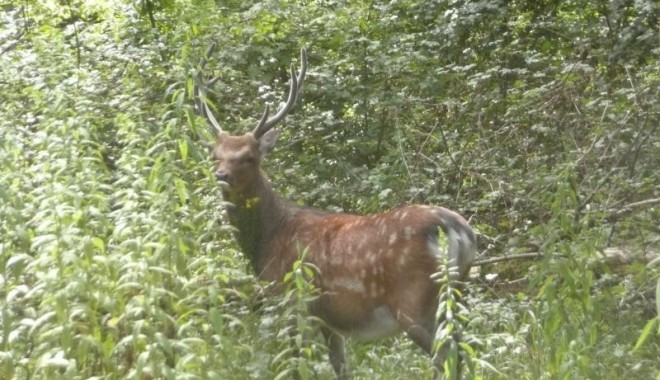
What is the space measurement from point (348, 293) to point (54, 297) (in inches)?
99.2

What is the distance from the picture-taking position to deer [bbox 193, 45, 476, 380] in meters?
7.10

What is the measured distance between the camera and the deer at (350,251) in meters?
7.10

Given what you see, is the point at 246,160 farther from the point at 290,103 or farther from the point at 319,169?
Result: the point at 319,169

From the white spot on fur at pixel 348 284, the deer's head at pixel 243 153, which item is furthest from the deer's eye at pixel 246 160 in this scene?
the white spot on fur at pixel 348 284

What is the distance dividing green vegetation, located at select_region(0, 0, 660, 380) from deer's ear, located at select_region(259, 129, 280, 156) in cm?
50

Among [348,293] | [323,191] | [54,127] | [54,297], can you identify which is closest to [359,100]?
[323,191]

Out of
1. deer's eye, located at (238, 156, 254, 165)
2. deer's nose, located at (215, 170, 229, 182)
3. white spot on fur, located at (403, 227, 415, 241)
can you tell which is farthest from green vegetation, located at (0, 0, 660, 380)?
white spot on fur, located at (403, 227, 415, 241)

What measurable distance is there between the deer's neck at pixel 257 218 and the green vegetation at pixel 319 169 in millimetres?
216

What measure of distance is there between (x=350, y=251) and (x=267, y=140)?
1.59 m

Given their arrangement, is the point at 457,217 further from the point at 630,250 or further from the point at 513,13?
the point at 513,13

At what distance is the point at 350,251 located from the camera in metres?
7.52

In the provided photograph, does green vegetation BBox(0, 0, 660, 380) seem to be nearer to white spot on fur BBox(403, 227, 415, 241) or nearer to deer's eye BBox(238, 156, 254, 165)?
deer's eye BBox(238, 156, 254, 165)

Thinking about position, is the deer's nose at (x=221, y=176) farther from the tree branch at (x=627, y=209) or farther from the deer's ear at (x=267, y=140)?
the tree branch at (x=627, y=209)

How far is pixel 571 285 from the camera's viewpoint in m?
5.94
